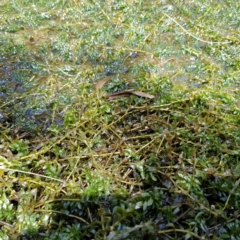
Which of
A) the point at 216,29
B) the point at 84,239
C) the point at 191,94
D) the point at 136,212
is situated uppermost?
the point at 216,29

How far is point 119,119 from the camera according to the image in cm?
198

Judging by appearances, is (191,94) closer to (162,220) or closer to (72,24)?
(162,220)

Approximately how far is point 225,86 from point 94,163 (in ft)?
3.27

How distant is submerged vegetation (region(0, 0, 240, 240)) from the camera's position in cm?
156

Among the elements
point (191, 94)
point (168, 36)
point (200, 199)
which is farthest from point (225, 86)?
point (200, 199)

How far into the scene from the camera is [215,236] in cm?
149

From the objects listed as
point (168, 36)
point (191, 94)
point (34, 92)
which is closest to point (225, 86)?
point (191, 94)

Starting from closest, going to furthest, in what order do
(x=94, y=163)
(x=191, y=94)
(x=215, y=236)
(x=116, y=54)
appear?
(x=215, y=236) < (x=94, y=163) < (x=191, y=94) < (x=116, y=54)

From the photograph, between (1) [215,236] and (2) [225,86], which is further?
(2) [225,86]

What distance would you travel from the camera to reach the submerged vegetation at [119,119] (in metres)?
1.56

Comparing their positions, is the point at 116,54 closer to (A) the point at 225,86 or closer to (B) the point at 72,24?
(B) the point at 72,24

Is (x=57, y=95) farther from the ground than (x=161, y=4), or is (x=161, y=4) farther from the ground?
(x=161, y=4)

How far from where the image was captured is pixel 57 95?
2.17m

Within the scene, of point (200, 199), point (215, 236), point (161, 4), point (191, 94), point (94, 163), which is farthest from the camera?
point (161, 4)
